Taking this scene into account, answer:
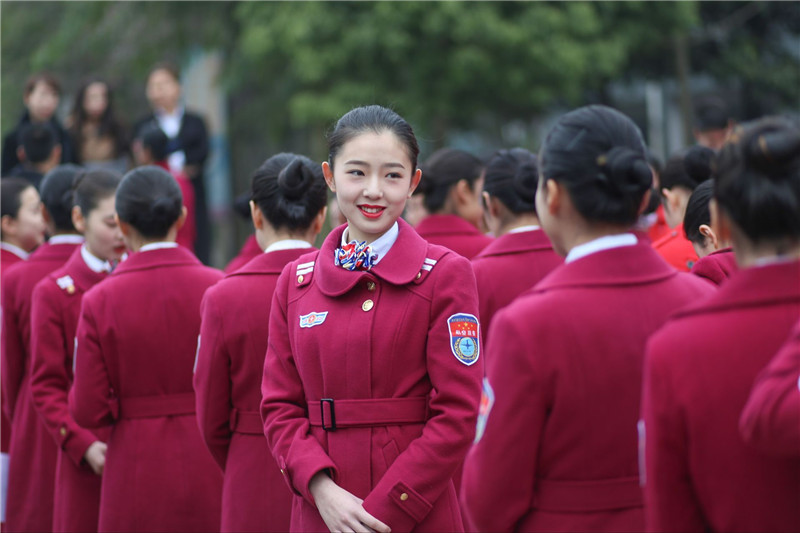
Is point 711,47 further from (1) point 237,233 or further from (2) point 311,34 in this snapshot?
(1) point 237,233

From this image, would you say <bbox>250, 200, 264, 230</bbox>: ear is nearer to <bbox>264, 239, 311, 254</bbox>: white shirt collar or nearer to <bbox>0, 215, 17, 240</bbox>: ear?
<bbox>264, 239, 311, 254</bbox>: white shirt collar

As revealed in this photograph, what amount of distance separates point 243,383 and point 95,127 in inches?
229

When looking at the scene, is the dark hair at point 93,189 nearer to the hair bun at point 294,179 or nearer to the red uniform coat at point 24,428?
the red uniform coat at point 24,428

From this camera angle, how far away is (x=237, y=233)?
1722 cm

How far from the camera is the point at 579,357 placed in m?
2.34

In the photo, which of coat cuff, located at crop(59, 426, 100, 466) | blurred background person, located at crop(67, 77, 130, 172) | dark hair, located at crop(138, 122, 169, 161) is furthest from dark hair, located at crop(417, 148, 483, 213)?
blurred background person, located at crop(67, 77, 130, 172)

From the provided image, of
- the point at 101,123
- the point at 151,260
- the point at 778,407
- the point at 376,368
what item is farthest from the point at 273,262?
the point at 101,123

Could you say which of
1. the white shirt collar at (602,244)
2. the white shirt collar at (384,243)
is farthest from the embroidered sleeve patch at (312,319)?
the white shirt collar at (602,244)

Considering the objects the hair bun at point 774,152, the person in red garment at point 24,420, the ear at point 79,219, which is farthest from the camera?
the person in red garment at point 24,420

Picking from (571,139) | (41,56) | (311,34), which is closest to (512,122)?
(311,34)

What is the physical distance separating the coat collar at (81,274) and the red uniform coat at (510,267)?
1.61 metres

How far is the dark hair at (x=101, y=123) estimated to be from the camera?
896 centimetres

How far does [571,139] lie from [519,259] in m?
2.12

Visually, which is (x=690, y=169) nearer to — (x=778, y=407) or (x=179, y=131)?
(x=778, y=407)
